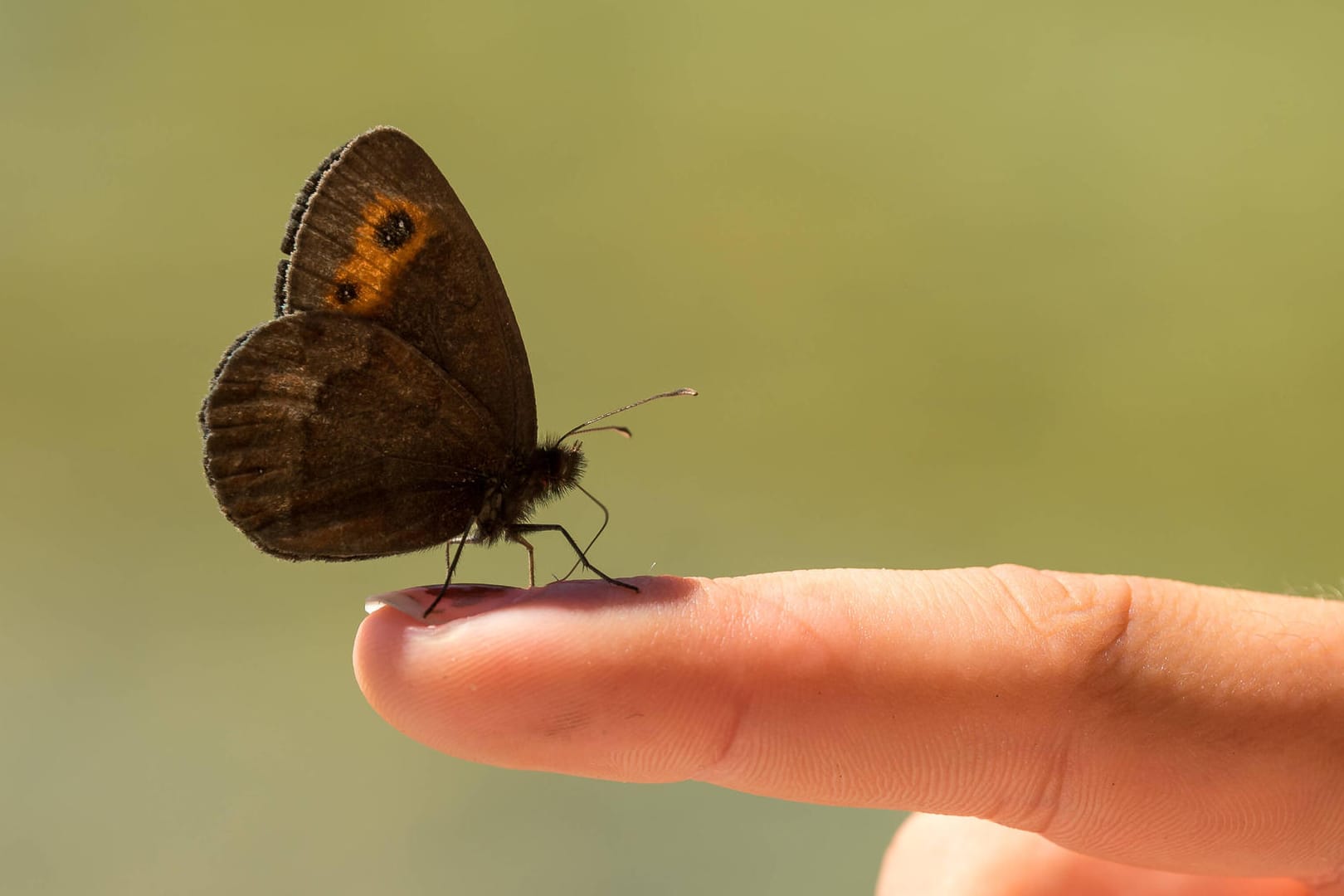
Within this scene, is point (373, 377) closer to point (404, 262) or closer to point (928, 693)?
point (404, 262)

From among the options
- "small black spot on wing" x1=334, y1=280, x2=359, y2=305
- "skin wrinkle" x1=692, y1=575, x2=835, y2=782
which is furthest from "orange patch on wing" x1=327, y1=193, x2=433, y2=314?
"skin wrinkle" x1=692, y1=575, x2=835, y2=782

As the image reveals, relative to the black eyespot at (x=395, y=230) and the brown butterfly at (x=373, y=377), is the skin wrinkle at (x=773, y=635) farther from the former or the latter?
the black eyespot at (x=395, y=230)

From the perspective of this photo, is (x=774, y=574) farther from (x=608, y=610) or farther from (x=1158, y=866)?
(x=1158, y=866)

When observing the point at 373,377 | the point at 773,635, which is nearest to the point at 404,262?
the point at 373,377

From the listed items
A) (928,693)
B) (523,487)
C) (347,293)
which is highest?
(347,293)

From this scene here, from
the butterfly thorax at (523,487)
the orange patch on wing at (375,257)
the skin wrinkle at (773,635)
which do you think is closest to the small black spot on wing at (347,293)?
the orange patch on wing at (375,257)

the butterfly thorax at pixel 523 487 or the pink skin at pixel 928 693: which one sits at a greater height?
the butterfly thorax at pixel 523 487

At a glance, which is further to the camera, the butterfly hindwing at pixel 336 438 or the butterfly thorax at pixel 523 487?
the butterfly thorax at pixel 523 487
